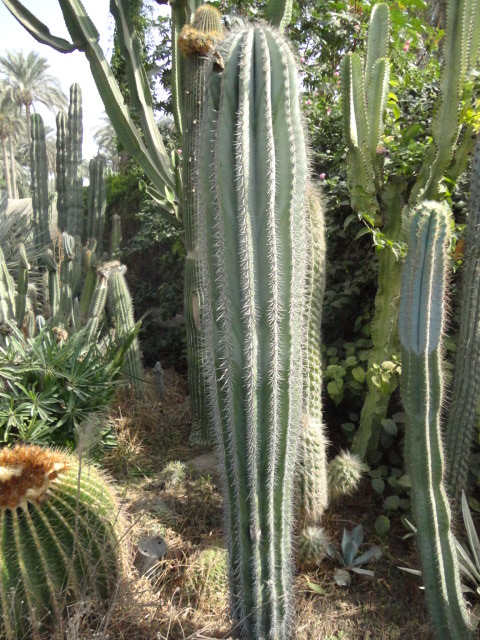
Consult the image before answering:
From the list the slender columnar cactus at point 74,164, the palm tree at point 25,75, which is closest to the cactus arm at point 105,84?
the slender columnar cactus at point 74,164

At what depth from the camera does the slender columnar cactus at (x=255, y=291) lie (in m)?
1.63

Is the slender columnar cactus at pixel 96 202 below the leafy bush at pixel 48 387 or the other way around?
the other way around

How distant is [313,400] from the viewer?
99.6 inches

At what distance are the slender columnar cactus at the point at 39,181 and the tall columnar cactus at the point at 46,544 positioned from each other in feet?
16.4

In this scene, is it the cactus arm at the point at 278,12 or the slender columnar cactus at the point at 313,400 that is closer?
the slender columnar cactus at the point at 313,400

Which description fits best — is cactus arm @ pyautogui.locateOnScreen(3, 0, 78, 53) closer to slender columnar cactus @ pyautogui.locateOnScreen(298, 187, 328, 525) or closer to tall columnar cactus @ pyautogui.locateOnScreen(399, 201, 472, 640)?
slender columnar cactus @ pyautogui.locateOnScreen(298, 187, 328, 525)

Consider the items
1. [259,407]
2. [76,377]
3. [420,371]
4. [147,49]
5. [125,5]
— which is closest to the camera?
[259,407]

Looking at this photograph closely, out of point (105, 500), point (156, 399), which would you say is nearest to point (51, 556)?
point (105, 500)

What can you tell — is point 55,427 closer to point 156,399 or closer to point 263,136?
point 156,399

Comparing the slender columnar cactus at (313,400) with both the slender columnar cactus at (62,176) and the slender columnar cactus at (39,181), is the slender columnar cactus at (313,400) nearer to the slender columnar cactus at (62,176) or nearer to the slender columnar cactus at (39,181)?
the slender columnar cactus at (62,176)

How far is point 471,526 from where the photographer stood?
2.33m

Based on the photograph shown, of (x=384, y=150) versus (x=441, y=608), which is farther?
(x=384, y=150)

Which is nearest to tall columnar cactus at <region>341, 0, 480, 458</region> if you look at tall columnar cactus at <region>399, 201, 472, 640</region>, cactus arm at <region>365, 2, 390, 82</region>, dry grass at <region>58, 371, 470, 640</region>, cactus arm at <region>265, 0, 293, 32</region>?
cactus arm at <region>365, 2, 390, 82</region>

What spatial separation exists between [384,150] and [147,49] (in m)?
4.83
